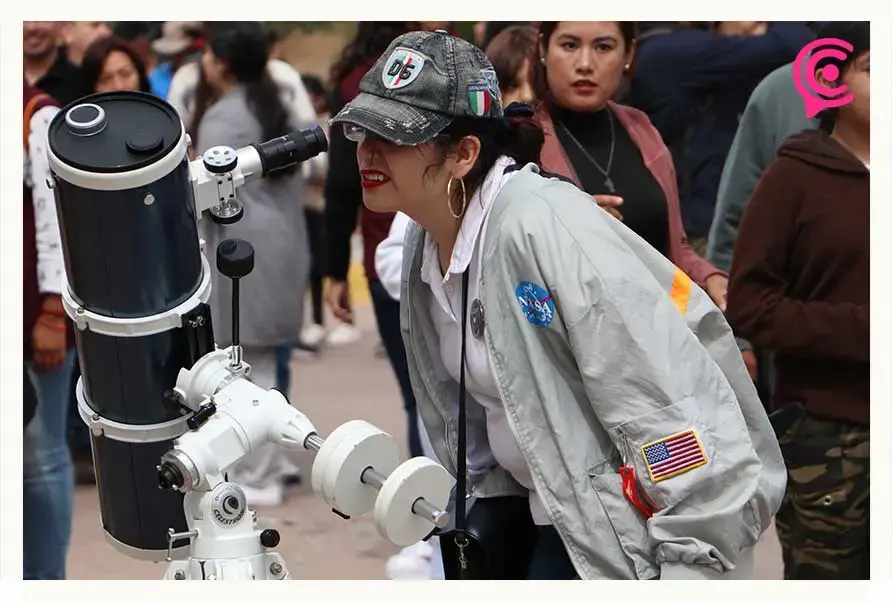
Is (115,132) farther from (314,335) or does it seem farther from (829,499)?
(314,335)

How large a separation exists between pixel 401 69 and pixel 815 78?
68.3 inches

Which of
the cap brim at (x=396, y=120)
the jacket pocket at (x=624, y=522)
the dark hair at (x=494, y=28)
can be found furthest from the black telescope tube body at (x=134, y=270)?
the dark hair at (x=494, y=28)

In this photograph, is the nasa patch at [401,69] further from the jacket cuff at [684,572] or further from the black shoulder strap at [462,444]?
the jacket cuff at [684,572]

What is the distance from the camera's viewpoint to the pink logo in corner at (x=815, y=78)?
3914mm

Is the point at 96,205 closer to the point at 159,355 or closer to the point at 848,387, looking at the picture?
the point at 159,355

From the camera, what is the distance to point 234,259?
102 inches

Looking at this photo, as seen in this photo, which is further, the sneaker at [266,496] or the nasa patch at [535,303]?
the sneaker at [266,496]

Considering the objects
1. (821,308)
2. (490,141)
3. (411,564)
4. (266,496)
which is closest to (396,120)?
(490,141)

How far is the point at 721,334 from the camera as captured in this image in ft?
8.71

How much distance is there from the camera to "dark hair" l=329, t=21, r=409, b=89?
452cm

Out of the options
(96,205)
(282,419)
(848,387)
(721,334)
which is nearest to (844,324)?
(848,387)

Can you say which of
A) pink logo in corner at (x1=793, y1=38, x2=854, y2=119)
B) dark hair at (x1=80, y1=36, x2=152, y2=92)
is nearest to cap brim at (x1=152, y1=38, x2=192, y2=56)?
dark hair at (x1=80, y1=36, x2=152, y2=92)

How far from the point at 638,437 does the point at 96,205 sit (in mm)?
944

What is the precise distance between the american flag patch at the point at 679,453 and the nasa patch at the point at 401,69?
729 millimetres
